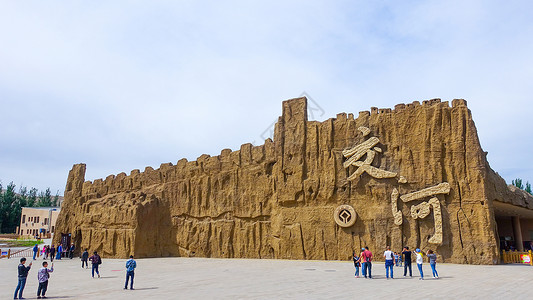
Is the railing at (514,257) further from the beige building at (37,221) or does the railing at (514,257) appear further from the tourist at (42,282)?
the beige building at (37,221)

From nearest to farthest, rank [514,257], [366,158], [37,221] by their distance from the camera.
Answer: [514,257], [366,158], [37,221]

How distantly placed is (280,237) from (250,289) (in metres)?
12.0

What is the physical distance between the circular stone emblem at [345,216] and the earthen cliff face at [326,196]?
0.08 meters

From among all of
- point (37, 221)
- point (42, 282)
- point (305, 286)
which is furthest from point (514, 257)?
point (37, 221)

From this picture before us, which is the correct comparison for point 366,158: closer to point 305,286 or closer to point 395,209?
point 395,209

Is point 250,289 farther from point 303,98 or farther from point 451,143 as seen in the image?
point 303,98

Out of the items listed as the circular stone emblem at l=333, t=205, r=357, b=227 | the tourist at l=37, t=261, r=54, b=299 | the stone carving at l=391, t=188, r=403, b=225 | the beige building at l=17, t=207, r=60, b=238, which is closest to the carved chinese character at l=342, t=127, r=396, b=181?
the stone carving at l=391, t=188, r=403, b=225

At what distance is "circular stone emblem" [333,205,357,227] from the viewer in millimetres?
20469

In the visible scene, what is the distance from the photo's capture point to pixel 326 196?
2175cm

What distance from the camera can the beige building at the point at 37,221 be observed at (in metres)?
64.6

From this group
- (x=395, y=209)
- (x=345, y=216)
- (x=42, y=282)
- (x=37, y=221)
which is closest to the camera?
(x=42, y=282)

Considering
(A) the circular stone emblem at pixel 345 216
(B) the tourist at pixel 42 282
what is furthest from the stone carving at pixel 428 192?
(B) the tourist at pixel 42 282

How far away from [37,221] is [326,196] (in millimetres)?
61972

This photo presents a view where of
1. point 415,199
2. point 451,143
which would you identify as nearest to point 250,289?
point 415,199
